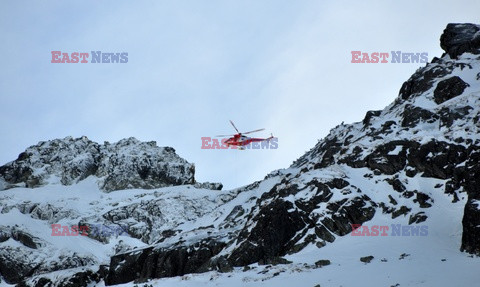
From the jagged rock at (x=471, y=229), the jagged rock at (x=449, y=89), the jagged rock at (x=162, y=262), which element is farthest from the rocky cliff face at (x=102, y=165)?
the jagged rock at (x=471, y=229)

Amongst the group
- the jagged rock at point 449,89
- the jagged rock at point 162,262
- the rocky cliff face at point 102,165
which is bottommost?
the jagged rock at point 162,262

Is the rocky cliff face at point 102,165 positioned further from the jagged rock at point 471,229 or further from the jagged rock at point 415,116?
the jagged rock at point 471,229

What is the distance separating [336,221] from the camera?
159ft

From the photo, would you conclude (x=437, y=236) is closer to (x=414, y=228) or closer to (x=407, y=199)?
(x=414, y=228)

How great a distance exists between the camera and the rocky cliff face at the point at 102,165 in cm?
11894

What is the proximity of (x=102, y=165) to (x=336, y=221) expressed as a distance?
289 feet

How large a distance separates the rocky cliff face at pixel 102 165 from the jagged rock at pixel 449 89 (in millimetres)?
69277

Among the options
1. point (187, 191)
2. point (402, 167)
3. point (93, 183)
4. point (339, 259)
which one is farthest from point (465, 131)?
point (93, 183)

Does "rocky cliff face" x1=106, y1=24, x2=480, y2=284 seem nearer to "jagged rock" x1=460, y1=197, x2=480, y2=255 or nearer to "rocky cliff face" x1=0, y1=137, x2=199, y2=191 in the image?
"jagged rock" x1=460, y1=197, x2=480, y2=255

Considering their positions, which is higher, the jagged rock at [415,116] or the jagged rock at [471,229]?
the jagged rock at [415,116]

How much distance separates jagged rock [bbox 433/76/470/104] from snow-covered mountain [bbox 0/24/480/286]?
0.64ft

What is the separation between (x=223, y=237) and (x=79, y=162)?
3157 inches

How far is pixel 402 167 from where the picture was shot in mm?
53062

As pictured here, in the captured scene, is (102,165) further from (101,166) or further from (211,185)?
(211,185)
